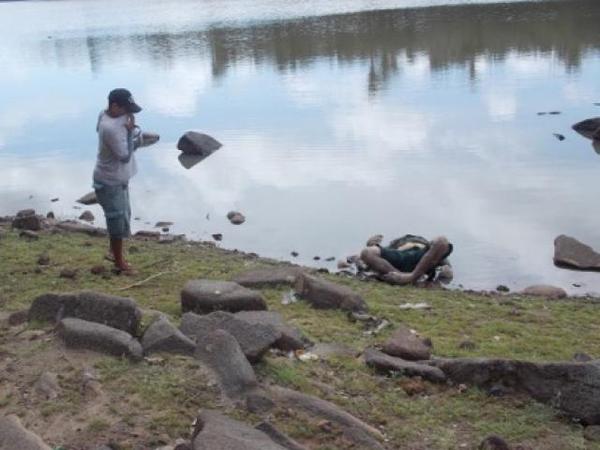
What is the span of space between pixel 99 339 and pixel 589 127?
14955mm

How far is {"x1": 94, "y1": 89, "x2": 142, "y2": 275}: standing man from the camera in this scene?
7.57 meters

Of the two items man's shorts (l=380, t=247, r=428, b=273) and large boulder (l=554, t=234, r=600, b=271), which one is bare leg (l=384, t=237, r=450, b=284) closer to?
man's shorts (l=380, t=247, r=428, b=273)

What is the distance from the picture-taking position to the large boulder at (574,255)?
10.7 metres

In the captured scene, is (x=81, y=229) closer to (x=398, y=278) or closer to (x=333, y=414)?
(x=398, y=278)

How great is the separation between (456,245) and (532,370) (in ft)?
21.9

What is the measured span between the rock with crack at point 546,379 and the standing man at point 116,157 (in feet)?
12.2

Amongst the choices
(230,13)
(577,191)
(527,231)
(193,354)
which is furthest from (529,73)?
(230,13)

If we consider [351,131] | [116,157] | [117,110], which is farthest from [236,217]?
[351,131]

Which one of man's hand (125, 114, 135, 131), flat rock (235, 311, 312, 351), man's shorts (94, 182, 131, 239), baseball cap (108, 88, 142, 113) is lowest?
flat rock (235, 311, 312, 351)

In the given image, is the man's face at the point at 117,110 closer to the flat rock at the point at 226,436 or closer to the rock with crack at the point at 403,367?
the rock with crack at the point at 403,367

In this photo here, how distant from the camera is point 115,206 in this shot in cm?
800

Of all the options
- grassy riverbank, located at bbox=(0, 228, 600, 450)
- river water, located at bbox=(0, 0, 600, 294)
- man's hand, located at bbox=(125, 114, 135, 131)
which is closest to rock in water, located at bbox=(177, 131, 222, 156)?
river water, located at bbox=(0, 0, 600, 294)

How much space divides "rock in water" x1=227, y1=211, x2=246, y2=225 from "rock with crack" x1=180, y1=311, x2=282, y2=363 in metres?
7.55

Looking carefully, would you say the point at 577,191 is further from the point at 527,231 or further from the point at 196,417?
the point at 196,417
